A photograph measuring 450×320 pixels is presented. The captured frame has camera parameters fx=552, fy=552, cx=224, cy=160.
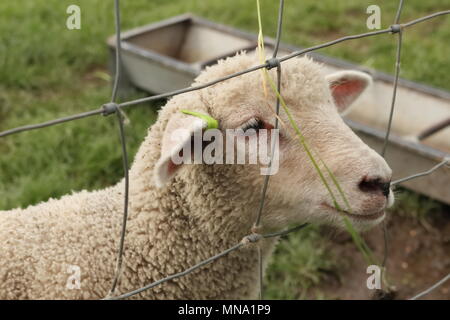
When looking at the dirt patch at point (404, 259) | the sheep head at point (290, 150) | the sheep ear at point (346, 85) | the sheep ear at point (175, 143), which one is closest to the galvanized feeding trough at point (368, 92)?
the dirt patch at point (404, 259)

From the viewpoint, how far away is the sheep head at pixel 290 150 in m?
1.57

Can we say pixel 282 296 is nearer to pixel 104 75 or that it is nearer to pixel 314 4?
pixel 104 75

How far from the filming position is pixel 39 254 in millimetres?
1725

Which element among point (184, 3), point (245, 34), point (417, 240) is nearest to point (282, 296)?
point (417, 240)

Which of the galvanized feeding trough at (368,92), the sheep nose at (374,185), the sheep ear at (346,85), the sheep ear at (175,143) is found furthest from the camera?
the galvanized feeding trough at (368,92)

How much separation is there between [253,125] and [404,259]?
1.83m

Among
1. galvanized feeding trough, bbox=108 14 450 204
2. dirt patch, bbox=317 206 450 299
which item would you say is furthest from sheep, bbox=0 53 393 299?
galvanized feeding trough, bbox=108 14 450 204

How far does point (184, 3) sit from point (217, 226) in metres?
4.49

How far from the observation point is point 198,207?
176 cm

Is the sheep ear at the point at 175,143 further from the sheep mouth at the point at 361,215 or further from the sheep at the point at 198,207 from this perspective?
the sheep mouth at the point at 361,215

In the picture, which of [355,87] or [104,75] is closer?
[355,87]

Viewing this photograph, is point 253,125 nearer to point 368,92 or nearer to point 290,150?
point 290,150

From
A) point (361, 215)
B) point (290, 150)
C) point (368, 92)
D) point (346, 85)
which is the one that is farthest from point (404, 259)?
point (290, 150)

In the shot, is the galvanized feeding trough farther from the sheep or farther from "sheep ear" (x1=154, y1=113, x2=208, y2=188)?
"sheep ear" (x1=154, y1=113, x2=208, y2=188)
